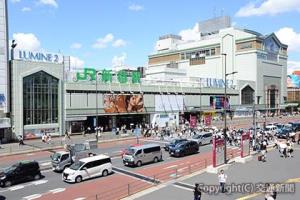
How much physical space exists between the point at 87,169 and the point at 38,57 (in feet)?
104

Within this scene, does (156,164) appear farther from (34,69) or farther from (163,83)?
(163,83)

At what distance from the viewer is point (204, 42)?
13288 centimetres

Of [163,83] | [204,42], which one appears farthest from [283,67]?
[163,83]

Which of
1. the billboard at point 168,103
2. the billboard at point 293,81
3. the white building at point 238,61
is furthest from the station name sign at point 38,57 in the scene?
the billboard at point 293,81

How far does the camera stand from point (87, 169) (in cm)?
2941

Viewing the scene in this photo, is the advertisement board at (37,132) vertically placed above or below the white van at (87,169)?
above

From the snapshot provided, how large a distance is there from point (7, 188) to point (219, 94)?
75514mm

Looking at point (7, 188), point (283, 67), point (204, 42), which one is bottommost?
point (7, 188)

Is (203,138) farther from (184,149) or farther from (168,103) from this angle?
(168,103)

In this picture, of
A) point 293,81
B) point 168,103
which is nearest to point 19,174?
point 168,103

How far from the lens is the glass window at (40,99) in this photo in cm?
5497

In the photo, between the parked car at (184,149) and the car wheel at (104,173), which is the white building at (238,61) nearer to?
the parked car at (184,149)

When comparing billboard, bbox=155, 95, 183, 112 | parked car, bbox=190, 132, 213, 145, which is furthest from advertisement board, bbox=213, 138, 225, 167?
billboard, bbox=155, 95, 183, 112

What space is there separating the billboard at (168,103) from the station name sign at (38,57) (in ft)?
79.6
